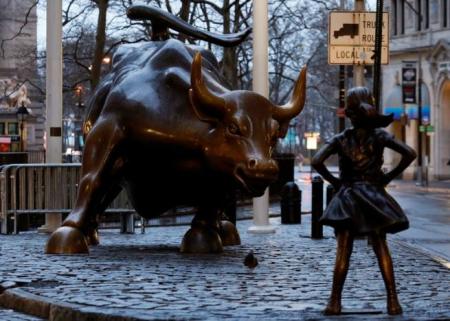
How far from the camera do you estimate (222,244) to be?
14.9m

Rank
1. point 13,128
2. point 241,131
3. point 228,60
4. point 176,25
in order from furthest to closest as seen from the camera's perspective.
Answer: point 13,128
point 228,60
point 176,25
point 241,131

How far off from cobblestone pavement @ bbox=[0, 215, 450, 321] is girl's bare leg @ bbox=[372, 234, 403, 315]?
12 centimetres

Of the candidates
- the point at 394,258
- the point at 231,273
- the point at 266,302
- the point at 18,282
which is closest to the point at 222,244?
the point at 394,258

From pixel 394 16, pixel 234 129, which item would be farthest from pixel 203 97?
pixel 394 16

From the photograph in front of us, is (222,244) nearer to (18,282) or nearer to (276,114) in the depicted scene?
(276,114)

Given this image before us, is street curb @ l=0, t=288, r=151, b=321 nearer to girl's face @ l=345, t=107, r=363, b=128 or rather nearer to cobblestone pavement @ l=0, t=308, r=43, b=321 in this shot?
cobblestone pavement @ l=0, t=308, r=43, b=321

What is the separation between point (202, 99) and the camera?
11938mm

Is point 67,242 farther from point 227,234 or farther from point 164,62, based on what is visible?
point 227,234

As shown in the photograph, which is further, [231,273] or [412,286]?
[231,273]

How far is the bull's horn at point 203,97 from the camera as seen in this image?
1183 centimetres

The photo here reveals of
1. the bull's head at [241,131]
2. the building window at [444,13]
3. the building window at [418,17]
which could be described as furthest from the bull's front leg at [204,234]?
the building window at [418,17]

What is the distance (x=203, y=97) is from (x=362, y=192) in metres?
4.09

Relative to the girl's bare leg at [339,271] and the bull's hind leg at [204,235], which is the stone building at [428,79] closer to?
the bull's hind leg at [204,235]

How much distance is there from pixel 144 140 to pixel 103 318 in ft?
16.7
